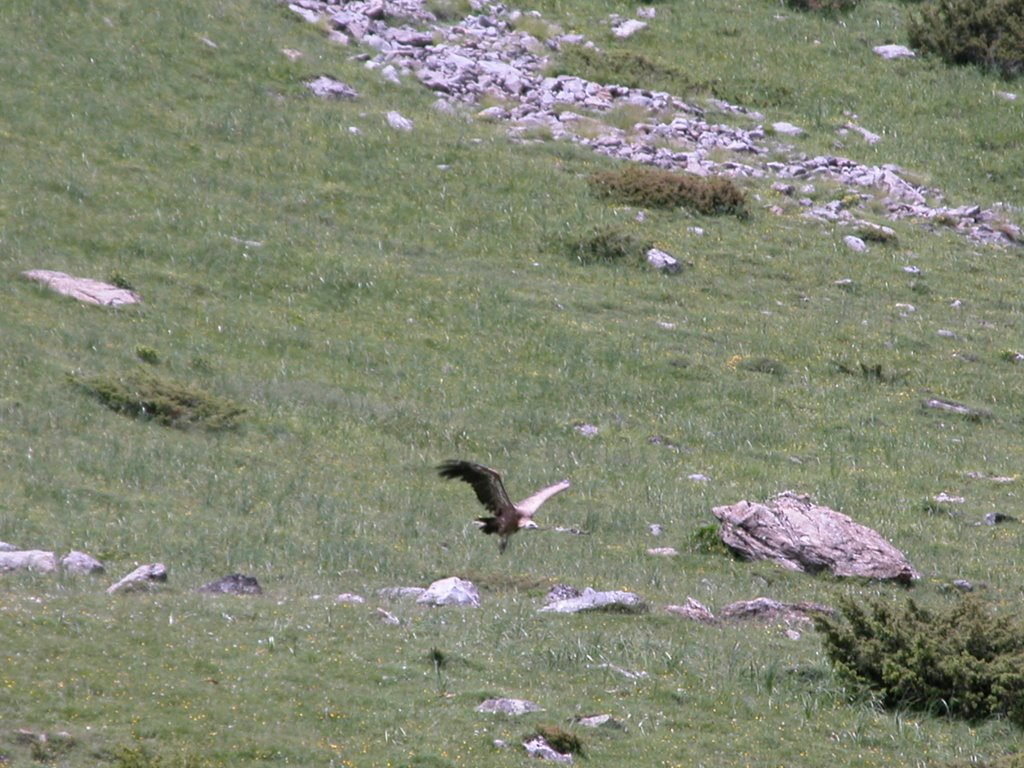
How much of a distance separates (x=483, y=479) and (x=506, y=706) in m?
1.94

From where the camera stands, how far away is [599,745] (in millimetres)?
11398

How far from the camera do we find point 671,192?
32438 millimetres

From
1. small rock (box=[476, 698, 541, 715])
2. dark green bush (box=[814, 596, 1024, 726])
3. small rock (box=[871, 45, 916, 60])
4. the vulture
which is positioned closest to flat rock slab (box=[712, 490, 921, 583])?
dark green bush (box=[814, 596, 1024, 726])

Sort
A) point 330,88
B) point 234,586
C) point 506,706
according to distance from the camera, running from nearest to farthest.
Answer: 1. point 506,706
2. point 234,586
3. point 330,88

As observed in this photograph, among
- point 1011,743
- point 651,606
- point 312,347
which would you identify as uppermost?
point 1011,743

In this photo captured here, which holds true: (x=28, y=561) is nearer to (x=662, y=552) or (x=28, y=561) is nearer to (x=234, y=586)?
(x=234, y=586)

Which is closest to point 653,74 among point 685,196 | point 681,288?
point 685,196

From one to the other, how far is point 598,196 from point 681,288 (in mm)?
3867

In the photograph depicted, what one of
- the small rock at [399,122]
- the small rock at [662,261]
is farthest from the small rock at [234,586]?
the small rock at [399,122]

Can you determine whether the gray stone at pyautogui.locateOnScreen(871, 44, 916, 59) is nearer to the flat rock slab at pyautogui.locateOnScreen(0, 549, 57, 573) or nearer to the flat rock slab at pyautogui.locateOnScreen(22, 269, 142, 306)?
the flat rock slab at pyautogui.locateOnScreen(22, 269, 142, 306)

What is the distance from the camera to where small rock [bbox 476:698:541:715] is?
460 inches

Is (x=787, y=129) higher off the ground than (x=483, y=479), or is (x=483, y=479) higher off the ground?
(x=483, y=479)

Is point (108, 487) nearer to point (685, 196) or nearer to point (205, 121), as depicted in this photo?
point (205, 121)

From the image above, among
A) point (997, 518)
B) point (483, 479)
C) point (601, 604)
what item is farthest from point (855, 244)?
point (483, 479)
